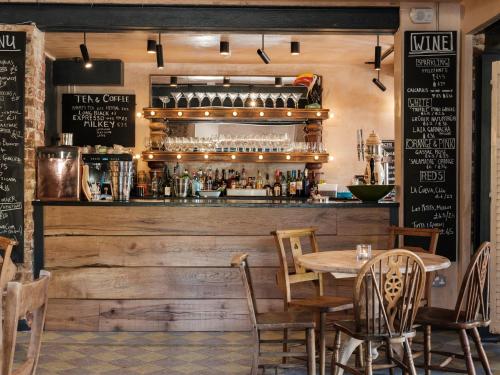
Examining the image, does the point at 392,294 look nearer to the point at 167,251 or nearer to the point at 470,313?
the point at 470,313

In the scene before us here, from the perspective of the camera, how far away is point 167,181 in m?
9.50

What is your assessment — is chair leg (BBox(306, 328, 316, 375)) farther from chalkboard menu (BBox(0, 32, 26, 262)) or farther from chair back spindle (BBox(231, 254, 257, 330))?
chalkboard menu (BBox(0, 32, 26, 262))

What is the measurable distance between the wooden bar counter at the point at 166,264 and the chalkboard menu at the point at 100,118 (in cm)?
382

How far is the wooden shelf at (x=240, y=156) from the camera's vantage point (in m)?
9.05

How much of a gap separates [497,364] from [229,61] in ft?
18.8

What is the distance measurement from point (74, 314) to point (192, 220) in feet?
4.14

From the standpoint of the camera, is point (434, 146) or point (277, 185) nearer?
point (434, 146)

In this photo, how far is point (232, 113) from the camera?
30.1 ft

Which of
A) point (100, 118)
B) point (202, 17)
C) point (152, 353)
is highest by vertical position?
point (202, 17)

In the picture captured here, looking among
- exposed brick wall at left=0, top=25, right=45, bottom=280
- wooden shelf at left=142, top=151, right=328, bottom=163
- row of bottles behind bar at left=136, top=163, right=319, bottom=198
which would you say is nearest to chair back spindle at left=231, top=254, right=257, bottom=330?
exposed brick wall at left=0, top=25, right=45, bottom=280

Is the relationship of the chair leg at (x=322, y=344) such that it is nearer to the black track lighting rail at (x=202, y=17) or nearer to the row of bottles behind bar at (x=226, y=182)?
the black track lighting rail at (x=202, y=17)

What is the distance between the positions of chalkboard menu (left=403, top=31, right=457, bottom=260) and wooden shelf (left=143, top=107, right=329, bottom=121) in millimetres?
3154

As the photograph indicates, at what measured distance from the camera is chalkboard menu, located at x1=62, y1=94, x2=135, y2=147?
31.1ft

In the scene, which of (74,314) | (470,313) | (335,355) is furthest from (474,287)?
(74,314)
